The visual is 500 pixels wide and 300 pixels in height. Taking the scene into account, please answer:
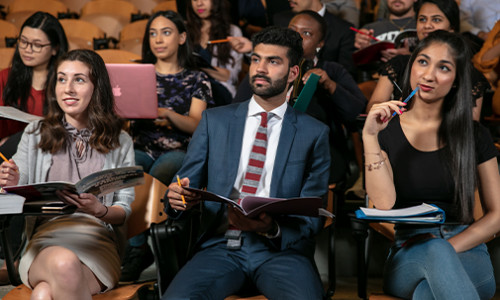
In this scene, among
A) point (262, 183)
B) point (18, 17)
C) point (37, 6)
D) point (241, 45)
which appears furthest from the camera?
point (37, 6)

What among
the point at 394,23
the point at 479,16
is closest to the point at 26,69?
the point at 394,23

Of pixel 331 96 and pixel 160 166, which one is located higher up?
pixel 331 96

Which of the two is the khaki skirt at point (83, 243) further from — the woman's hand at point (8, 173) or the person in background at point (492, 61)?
the person in background at point (492, 61)

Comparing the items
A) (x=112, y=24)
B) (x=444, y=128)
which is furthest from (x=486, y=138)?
(x=112, y=24)

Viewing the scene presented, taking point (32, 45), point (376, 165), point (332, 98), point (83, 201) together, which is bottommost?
point (83, 201)

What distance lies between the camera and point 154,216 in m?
2.00

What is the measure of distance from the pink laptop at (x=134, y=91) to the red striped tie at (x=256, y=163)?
1.99 feet

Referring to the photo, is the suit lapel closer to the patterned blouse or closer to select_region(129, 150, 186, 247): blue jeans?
select_region(129, 150, 186, 247): blue jeans

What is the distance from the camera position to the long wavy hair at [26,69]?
8.55ft

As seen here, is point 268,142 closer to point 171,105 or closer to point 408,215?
point 408,215

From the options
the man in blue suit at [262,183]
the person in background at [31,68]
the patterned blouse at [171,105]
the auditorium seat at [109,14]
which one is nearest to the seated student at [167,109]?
the patterned blouse at [171,105]

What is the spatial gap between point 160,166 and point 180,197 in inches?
32.4

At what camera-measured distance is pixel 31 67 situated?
2.67 m

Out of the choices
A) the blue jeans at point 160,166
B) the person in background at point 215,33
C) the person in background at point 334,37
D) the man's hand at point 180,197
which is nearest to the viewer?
the man's hand at point 180,197
